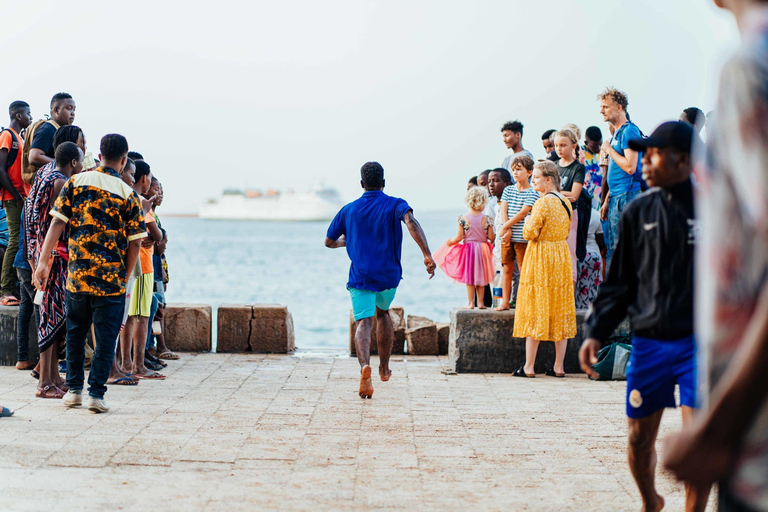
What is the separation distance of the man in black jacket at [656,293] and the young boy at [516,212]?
16.8 feet

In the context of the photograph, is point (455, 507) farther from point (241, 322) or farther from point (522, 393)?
point (241, 322)

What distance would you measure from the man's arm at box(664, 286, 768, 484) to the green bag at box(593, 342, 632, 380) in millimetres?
6508

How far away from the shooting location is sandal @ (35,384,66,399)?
6.56 metres

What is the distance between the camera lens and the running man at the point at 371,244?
7.19 metres

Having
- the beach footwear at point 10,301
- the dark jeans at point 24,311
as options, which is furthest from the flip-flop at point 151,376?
the beach footwear at point 10,301

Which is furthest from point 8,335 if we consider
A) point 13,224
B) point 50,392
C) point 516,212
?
point 516,212

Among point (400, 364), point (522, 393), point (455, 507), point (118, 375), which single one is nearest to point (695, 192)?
point (455, 507)

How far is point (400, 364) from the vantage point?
30.5 feet

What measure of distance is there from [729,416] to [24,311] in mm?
7514

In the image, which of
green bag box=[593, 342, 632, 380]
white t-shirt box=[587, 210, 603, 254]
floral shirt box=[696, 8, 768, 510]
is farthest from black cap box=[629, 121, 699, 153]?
white t-shirt box=[587, 210, 603, 254]

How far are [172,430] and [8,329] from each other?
389 cm

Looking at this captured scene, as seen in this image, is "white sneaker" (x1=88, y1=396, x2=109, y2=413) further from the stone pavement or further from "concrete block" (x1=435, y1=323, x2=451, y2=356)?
"concrete block" (x1=435, y1=323, x2=451, y2=356)

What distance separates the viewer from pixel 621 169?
25.8 ft

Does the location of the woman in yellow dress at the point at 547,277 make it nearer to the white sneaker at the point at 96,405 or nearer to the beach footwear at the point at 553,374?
the beach footwear at the point at 553,374
